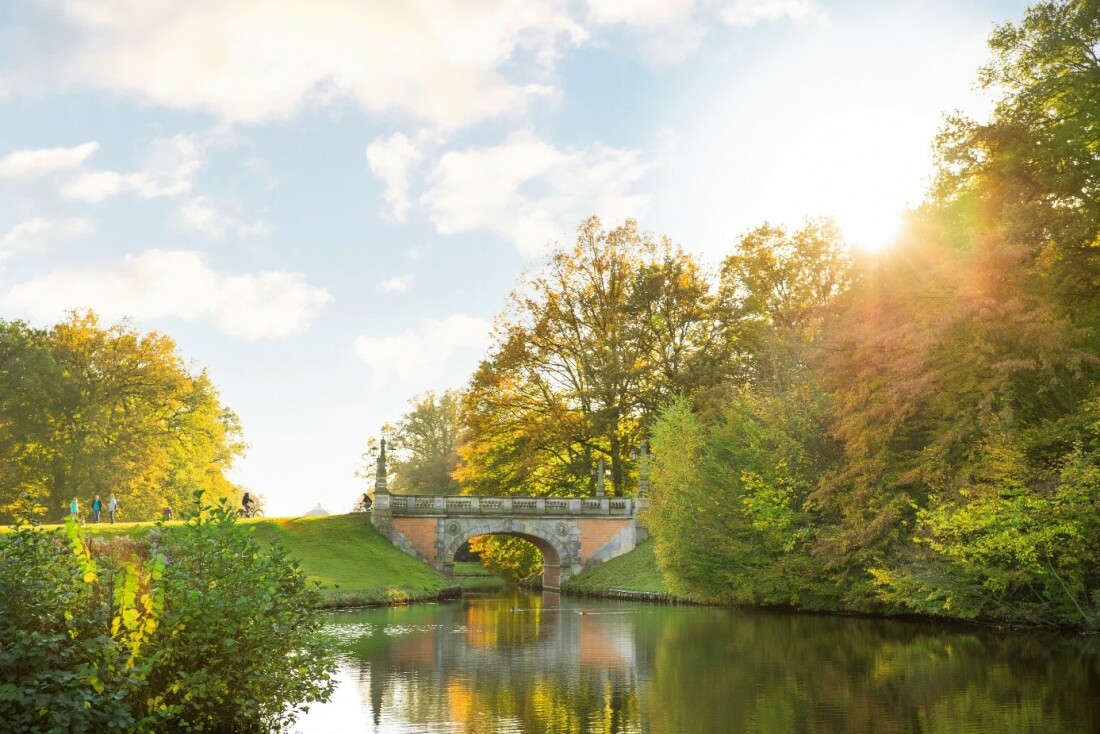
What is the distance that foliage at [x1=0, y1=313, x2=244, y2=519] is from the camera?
50562mm

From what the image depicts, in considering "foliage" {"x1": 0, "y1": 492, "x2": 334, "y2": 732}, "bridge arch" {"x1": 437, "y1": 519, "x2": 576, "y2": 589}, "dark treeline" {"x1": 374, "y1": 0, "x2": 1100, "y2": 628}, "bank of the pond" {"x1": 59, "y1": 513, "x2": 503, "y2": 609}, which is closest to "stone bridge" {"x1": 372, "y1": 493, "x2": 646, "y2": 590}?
"bridge arch" {"x1": 437, "y1": 519, "x2": 576, "y2": 589}

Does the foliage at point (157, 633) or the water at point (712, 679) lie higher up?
the foliage at point (157, 633)

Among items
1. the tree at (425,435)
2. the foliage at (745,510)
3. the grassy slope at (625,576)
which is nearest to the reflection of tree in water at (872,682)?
the foliage at (745,510)

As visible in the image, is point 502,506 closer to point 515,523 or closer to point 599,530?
point 515,523

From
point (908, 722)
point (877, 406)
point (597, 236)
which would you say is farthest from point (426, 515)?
point (908, 722)

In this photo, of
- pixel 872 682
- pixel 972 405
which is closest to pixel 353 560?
pixel 972 405

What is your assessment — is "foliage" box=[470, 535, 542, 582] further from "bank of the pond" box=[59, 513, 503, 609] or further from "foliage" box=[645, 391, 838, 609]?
"foliage" box=[645, 391, 838, 609]

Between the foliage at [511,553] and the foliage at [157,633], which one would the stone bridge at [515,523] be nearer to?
the foliage at [511,553]

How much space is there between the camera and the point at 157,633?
Result: 413 inches

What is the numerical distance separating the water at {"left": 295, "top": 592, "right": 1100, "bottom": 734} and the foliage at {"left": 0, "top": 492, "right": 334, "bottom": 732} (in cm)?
168

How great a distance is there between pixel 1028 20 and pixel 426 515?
33.4 meters

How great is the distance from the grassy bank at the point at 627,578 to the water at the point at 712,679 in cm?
1460

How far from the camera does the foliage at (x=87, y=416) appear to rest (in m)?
50.6

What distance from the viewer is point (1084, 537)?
22.5 meters
